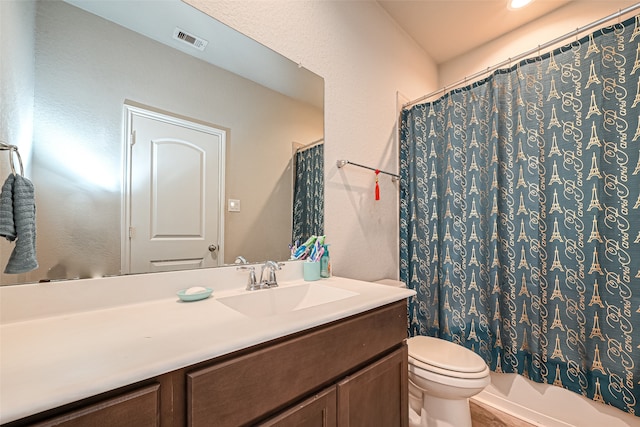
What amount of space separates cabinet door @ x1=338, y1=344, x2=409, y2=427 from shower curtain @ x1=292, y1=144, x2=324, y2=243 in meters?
0.65

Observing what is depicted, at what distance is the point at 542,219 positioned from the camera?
140cm

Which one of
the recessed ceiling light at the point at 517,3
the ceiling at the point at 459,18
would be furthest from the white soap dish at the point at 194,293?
the recessed ceiling light at the point at 517,3

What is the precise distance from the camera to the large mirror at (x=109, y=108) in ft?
2.33

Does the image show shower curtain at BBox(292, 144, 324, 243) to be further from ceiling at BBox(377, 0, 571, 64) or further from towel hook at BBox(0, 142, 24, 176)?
ceiling at BBox(377, 0, 571, 64)

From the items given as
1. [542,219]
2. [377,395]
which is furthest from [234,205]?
[542,219]

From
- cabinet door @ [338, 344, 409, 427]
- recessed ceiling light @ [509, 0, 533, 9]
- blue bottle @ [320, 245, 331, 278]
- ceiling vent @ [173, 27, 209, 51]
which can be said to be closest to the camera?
cabinet door @ [338, 344, 409, 427]

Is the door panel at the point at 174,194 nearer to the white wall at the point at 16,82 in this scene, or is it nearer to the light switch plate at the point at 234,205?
the light switch plate at the point at 234,205

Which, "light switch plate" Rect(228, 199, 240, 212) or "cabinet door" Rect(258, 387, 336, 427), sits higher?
"light switch plate" Rect(228, 199, 240, 212)

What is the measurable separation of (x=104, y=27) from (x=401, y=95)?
179 cm

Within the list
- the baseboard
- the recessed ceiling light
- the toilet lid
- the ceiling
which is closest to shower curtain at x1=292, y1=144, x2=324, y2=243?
the toilet lid

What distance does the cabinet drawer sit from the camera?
0.52 m

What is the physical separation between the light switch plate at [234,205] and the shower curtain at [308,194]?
0.30m

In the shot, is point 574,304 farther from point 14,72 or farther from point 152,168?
point 14,72

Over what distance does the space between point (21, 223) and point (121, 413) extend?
57 cm
